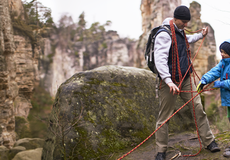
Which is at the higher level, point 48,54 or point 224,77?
point 48,54

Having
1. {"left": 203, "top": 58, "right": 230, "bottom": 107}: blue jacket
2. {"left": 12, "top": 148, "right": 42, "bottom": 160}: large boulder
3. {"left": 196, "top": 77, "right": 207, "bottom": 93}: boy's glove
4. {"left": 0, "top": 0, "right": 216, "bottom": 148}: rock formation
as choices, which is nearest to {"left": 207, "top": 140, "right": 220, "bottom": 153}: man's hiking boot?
{"left": 203, "top": 58, "right": 230, "bottom": 107}: blue jacket

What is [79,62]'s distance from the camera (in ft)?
130

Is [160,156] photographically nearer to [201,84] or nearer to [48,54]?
[201,84]

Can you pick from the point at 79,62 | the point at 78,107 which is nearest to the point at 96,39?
the point at 79,62

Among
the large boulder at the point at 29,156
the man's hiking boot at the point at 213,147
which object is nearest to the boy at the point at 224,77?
the man's hiking boot at the point at 213,147

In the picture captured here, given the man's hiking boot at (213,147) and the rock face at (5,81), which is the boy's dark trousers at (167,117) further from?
the rock face at (5,81)

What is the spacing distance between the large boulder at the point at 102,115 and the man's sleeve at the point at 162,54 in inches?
55.0

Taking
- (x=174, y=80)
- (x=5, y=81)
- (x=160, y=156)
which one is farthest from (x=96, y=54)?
(x=160, y=156)

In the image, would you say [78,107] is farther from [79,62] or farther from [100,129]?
[79,62]

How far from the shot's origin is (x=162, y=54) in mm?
2629

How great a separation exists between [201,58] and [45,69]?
76.8ft

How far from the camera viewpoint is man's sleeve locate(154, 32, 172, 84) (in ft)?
8.53

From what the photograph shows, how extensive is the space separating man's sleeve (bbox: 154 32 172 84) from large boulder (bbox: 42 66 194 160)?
1.40 meters

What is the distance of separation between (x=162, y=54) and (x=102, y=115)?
175 cm
